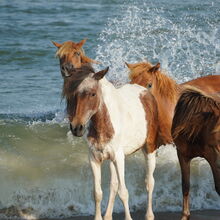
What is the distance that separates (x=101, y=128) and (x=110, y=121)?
0.10 metres

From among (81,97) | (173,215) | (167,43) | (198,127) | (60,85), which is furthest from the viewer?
(167,43)

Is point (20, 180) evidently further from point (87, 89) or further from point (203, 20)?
point (203, 20)

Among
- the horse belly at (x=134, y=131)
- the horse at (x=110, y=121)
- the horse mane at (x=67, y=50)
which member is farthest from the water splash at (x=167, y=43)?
the horse belly at (x=134, y=131)

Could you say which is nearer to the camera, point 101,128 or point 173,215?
point 101,128

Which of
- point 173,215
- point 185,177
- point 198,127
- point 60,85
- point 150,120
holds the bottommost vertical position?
point 60,85

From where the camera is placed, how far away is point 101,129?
550 centimetres

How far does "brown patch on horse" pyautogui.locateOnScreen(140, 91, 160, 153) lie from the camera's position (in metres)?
6.06

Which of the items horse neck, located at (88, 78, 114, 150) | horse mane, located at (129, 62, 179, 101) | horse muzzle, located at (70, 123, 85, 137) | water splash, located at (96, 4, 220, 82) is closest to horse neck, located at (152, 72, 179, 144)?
horse mane, located at (129, 62, 179, 101)

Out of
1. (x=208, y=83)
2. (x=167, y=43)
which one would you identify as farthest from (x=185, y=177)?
(x=167, y=43)

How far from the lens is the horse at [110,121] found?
17.1 feet

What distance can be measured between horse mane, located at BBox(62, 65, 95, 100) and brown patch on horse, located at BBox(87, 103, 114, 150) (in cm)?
35

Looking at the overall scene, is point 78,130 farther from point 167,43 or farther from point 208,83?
point 167,43

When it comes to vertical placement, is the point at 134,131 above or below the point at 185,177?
above

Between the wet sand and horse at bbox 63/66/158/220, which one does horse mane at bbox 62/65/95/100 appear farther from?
the wet sand
